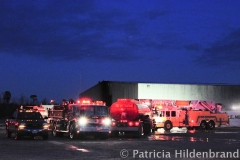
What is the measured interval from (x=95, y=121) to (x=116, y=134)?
5345mm

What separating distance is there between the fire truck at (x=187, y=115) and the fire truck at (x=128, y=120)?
8818mm

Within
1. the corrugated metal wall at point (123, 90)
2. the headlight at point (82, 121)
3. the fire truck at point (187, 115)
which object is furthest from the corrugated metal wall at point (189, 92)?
the headlight at point (82, 121)

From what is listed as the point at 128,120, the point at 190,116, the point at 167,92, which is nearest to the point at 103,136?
the point at 128,120

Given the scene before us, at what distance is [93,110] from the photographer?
2927 cm

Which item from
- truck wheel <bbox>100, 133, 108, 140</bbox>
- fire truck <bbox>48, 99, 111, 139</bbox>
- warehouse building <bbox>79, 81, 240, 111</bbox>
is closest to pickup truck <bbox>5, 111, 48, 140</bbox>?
fire truck <bbox>48, 99, 111, 139</bbox>

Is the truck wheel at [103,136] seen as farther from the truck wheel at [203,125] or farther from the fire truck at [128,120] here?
the truck wheel at [203,125]

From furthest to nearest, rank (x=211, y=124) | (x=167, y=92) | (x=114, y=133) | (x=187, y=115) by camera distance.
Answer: (x=167, y=92), (x=211, y=124), (x=187, y=115), (x=114, y=133)

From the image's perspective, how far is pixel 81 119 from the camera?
28375mm

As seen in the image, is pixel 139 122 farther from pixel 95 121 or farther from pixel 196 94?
pixel 196 94

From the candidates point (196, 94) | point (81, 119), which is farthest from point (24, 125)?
point (196, 94)

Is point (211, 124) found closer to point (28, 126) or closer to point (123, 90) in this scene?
point (123, 90)

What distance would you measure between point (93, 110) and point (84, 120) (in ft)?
3.98

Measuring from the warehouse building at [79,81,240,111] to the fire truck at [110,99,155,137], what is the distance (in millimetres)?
26524

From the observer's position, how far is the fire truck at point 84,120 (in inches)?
1110
